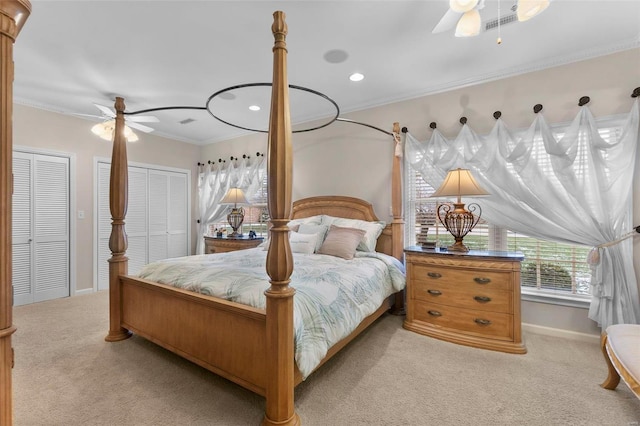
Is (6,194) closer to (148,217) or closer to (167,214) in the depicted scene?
(148,217)

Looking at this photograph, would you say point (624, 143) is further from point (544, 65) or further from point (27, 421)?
point (27, 421)

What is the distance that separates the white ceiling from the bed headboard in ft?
4.57

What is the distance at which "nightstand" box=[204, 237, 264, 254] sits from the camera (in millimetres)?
4535

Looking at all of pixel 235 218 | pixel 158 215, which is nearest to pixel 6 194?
pixel 235 218

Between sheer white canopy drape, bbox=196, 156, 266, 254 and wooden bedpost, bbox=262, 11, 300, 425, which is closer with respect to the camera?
wooden bedpost, bbox=262, 11, 300, 425

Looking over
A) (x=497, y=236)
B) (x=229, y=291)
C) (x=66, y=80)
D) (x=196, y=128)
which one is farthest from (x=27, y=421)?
(x=196, y=128)

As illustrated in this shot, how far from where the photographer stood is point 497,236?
3213 mm

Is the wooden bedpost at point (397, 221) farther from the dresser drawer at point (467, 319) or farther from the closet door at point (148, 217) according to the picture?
the closet door at point (148, 217)

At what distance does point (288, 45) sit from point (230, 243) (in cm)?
308

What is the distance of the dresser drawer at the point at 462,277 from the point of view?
8.55 feet

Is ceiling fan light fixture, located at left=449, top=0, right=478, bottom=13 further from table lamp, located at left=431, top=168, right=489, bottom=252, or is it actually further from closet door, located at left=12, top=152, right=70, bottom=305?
closet door, located at left=12, top=152, right=70, bottom=305

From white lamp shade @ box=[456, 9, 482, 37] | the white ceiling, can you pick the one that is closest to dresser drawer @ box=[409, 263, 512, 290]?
white lamp shade @ box=[456, 9, 482, 37]

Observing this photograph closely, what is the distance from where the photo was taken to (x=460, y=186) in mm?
2830

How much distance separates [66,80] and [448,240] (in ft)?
15.9
